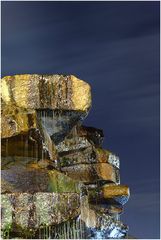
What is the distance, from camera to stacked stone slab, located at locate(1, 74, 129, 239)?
16812 mm

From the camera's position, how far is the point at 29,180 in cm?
1756

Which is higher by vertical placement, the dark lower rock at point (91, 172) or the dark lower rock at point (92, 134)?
the dark lower rock at point (92, 134)

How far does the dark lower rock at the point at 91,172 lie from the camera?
936 inches

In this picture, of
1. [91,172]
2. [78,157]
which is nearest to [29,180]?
[78,157]

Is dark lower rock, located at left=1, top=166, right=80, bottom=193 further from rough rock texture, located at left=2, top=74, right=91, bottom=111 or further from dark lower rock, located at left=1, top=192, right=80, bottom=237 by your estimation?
rough rock texture, located at left=2, top=74, right=91, bottom=111

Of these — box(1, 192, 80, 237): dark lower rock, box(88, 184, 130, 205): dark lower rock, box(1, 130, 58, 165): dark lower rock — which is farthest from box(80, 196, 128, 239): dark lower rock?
box(1, 192, 80, 237): dark lower rock

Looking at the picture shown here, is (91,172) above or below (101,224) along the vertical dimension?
above

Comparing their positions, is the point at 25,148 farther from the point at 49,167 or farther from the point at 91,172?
the point at 91,172

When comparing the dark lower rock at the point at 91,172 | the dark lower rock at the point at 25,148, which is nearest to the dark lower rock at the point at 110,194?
the dark lower rock at the point at 91,172

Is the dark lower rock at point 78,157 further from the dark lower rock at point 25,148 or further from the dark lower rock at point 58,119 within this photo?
the dark lower rock at point 25,148

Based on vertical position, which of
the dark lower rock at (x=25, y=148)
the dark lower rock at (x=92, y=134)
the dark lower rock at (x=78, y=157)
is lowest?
the dark lower rock at (x=78, y=157)

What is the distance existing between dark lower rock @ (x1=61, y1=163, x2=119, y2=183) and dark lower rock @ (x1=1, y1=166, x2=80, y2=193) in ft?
17.7

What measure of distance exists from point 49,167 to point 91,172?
5661 millimetres

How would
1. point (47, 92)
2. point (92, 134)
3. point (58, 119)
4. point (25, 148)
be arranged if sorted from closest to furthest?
point (25, 148)
point (47, 92)
point (58, 119)
point (92, 134)
